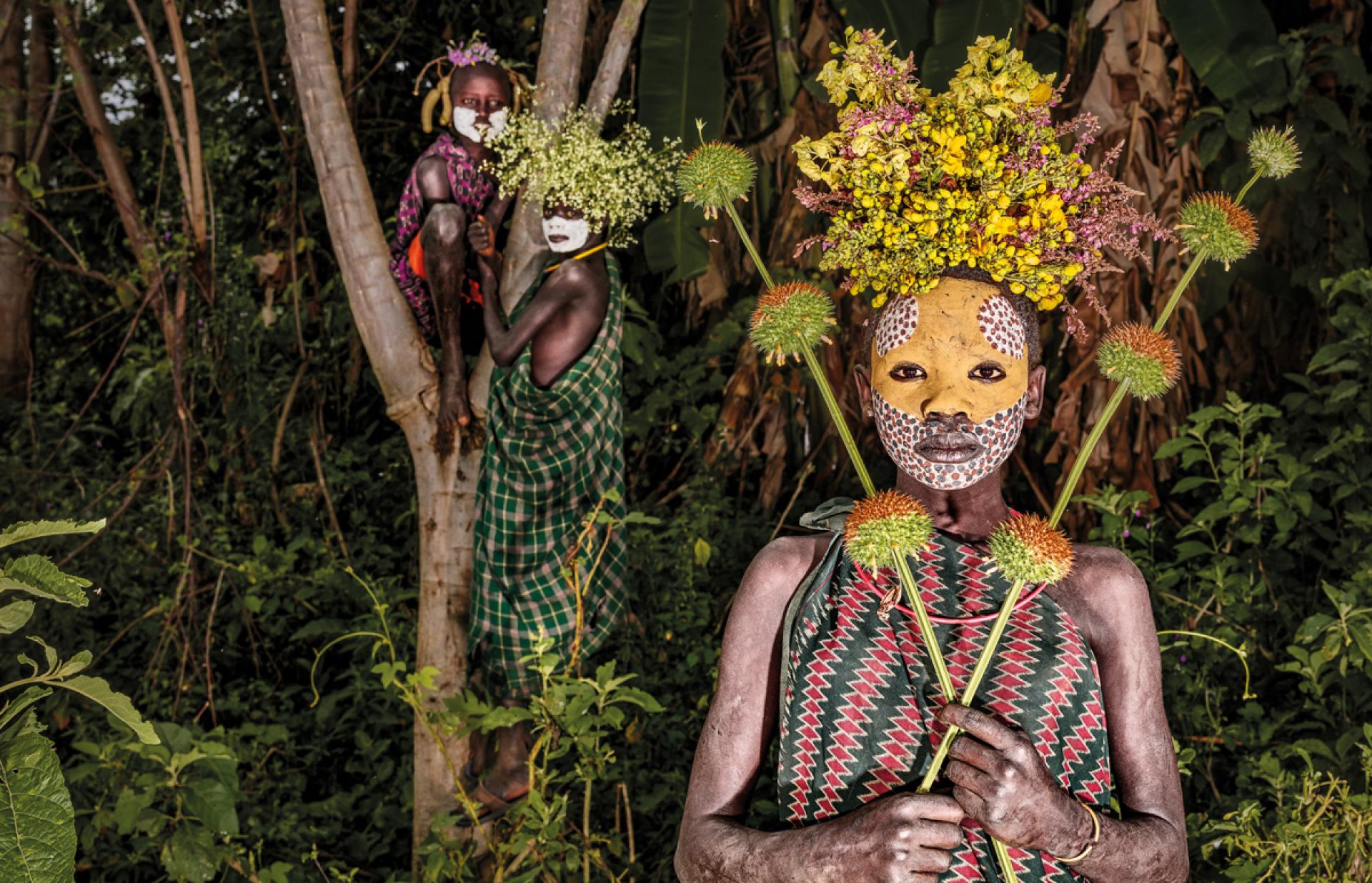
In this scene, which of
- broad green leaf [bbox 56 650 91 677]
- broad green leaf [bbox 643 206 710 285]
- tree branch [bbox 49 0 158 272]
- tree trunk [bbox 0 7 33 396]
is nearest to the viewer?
broad green leaf [bbox 56 650 91 677]

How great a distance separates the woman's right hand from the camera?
1.53m

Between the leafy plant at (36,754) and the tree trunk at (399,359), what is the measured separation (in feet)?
5.46

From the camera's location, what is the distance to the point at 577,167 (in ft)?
9.91

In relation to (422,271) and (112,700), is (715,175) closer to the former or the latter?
(112,700)

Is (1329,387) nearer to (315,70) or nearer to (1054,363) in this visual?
(1054,363)

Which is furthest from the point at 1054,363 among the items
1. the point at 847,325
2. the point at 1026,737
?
the point at 1026,737

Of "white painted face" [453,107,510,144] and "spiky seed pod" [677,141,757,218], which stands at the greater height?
"white painted face" [453,107,510,144]

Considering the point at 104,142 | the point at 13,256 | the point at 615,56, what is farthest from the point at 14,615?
the point at 13,256

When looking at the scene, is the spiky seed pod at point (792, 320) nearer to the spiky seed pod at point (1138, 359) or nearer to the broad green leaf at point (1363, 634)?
the spiky seed pod at point (1138, 359)

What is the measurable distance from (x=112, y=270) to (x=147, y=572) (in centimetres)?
146

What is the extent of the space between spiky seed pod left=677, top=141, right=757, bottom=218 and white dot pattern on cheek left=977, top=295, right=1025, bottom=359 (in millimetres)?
354

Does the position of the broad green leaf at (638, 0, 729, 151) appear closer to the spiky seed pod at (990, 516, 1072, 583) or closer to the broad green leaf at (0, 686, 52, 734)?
the spiky seed pod at (990, 516, 1072, 583)

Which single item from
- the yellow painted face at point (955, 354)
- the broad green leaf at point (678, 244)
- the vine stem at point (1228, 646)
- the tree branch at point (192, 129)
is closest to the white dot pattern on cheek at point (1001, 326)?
the yellow painted face at point (955, 354)

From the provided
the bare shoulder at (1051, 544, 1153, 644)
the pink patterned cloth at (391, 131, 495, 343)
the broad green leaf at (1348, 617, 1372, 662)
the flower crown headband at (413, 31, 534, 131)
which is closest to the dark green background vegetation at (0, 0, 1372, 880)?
the broad green leaf at (1348, 617, 1372, 662)
